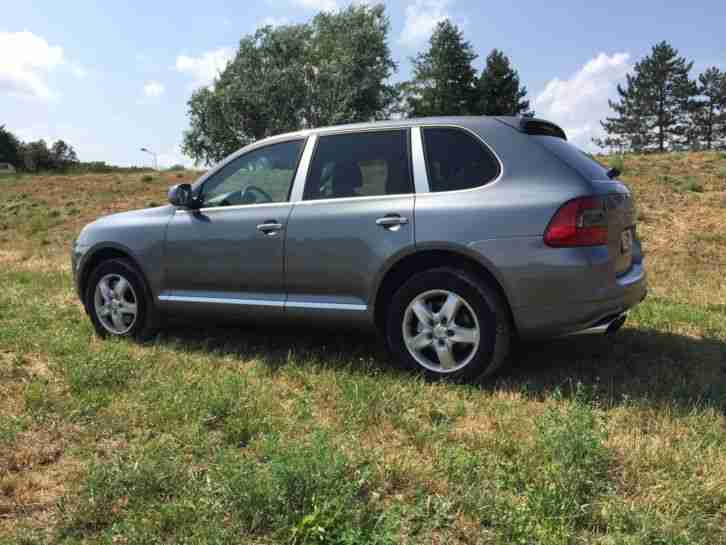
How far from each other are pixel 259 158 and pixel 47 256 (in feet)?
27.7

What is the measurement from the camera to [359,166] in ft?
14.2

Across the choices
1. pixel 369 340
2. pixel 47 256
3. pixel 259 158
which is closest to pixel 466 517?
pixel 369 340

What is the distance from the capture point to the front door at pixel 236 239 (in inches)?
176

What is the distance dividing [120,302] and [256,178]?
1657mm

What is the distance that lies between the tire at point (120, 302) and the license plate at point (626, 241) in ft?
11.9

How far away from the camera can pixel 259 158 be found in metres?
4.75

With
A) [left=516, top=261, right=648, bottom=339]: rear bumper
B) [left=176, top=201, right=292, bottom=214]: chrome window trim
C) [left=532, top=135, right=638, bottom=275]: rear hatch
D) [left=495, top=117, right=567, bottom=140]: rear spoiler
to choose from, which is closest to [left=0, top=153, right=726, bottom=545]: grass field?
[left=516, top=261, right=648, bottom=339]: rear bumper

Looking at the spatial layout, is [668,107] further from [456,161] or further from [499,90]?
[456,161]

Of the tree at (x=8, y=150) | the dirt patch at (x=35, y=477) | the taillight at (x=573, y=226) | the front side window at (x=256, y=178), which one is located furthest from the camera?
the tree at (x=8, y=150)

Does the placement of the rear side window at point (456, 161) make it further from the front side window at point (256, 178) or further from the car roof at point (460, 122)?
the front side window at point (256, 178)

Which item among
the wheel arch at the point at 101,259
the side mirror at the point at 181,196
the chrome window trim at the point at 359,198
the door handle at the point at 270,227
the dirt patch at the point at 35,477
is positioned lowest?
the dirt patch at the point at 35,477

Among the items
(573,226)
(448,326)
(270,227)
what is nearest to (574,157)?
(573,226)

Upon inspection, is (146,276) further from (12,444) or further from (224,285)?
(12,444)

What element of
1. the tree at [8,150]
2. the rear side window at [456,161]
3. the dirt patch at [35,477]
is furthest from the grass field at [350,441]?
the tree at [8,150]
